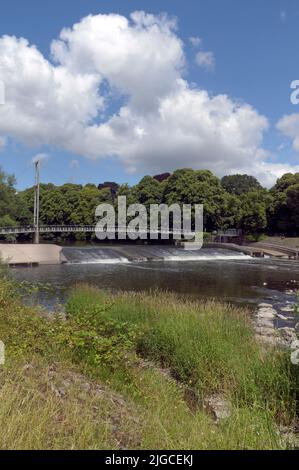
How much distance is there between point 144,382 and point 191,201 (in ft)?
179

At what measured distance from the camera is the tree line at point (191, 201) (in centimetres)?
5272

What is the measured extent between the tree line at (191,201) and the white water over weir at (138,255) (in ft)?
42.7

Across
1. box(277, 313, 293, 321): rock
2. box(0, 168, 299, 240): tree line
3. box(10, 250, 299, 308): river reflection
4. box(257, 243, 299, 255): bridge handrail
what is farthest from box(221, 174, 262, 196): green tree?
box(277, 313, 293, 321): rock

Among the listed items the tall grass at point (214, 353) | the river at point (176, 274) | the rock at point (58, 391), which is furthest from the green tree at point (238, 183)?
the rock at point (58, 391)

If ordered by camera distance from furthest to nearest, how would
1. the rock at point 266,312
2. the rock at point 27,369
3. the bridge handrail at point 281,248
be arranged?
the bridge handrail at point 281,248
the rock at point 266,312
the rock at point 27,369

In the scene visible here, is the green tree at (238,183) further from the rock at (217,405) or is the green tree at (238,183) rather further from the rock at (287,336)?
the rock at (217,405)

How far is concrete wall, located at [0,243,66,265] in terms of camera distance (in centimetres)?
3250

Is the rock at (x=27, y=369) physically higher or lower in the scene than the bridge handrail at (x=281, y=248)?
higher

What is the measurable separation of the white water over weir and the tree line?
13021 mm

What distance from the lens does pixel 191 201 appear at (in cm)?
5994

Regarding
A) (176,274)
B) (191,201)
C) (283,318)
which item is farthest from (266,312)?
(191,201)

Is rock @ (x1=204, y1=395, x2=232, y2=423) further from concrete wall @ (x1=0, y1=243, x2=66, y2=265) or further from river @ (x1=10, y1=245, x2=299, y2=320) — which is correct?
concrete wall @ (x1=0, y1=243, x2=66, y2=265)

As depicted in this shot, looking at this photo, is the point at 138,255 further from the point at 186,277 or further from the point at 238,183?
the point at 238,183

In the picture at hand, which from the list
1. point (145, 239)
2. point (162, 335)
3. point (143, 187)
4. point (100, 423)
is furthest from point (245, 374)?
point (143, 187)
